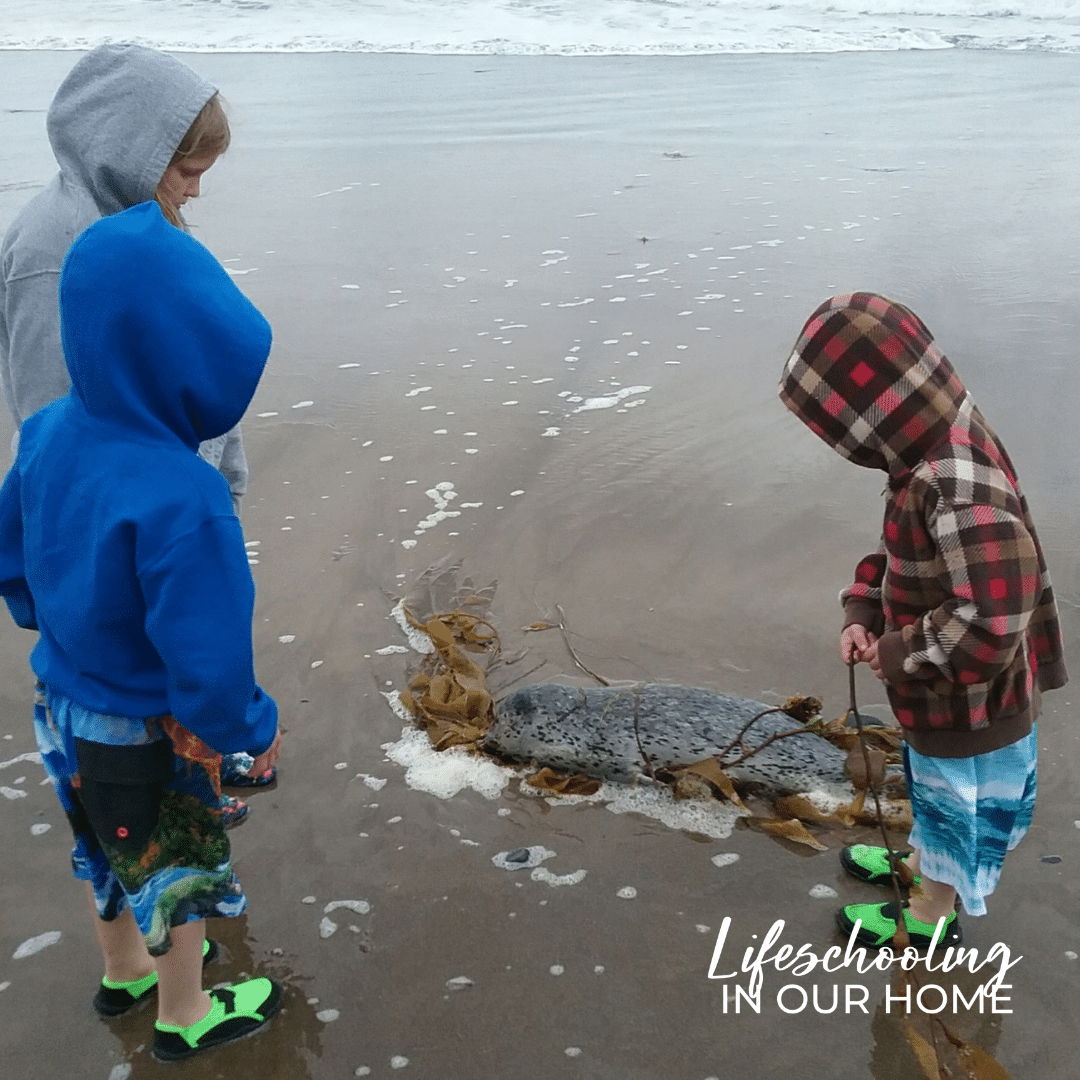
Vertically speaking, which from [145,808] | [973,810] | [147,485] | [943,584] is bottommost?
[973,810]

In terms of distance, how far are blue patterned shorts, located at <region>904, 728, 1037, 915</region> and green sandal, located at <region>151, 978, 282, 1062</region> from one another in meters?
1.52

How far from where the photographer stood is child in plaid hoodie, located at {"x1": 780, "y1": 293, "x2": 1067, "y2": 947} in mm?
2027

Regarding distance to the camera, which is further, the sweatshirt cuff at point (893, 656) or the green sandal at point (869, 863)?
the green sandal at point (869, 863)

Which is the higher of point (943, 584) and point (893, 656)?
point (943, 584)

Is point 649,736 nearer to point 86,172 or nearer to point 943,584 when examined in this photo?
point 943,584

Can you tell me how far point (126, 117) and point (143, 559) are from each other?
1242 millimetres

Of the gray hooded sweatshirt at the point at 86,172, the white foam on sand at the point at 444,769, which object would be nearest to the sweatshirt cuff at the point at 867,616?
the white foam on sand at the point at 444,769

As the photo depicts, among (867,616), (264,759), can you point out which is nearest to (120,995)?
(264,759)

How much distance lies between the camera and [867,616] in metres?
2.44

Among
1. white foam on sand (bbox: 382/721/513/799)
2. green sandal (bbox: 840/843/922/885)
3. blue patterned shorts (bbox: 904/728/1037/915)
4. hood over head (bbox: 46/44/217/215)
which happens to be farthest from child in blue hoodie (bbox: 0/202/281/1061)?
green sandal (bbox: 840/843/922/885)

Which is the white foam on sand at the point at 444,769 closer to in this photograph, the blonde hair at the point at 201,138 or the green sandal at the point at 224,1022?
the green sandal at the point at 224,1022

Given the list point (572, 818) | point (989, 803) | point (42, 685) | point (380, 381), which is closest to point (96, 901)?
point (42, 685)

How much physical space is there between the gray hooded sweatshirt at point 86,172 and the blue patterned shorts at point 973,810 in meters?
2.15

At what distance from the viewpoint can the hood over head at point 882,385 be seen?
82.1 inches
